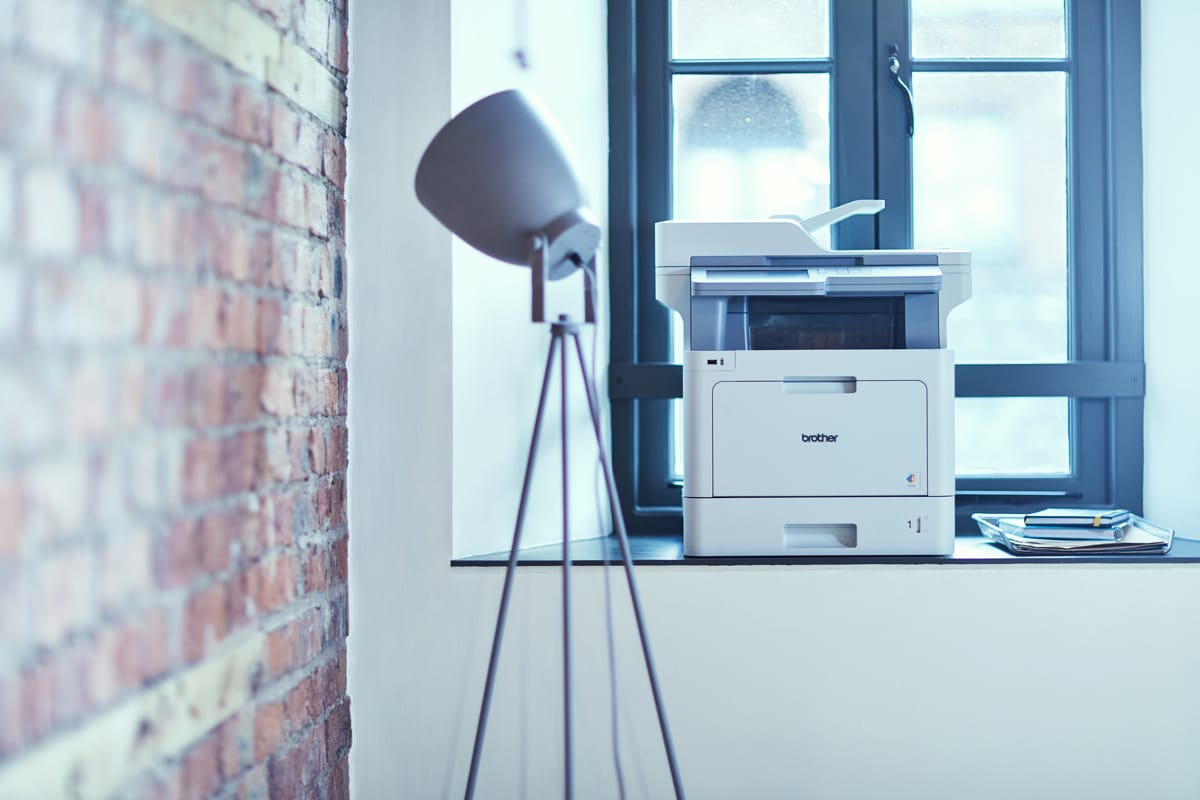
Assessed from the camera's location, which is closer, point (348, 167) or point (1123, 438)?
point (348, 167)

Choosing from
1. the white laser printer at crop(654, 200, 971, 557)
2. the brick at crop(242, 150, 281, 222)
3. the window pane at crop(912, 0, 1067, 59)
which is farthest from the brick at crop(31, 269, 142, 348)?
the window pane at crop(912, 0, 1067, 59)

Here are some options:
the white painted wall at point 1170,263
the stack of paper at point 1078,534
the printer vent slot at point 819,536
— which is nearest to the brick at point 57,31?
Answer: the printer vent slot at point 819,536

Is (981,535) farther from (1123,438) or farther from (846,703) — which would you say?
(846,703)

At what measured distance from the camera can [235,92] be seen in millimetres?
1247

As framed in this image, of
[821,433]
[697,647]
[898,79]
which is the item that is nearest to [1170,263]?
[898,79]

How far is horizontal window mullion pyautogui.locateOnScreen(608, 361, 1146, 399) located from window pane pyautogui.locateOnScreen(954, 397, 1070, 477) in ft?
0.18

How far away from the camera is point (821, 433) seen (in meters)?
1.70

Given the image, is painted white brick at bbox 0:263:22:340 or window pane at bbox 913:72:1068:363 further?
window pane at bbox 913:72:1068:363

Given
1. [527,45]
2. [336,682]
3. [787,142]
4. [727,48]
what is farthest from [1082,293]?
[336,682]

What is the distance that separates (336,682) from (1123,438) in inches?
69.4

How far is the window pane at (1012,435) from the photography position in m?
2.21

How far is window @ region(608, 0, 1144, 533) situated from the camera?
2.17 m

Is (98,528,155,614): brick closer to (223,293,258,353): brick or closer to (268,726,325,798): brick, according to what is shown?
(223,293,258,353): brick

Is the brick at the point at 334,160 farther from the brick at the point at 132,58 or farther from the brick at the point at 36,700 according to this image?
the brick at the point at 36,700
